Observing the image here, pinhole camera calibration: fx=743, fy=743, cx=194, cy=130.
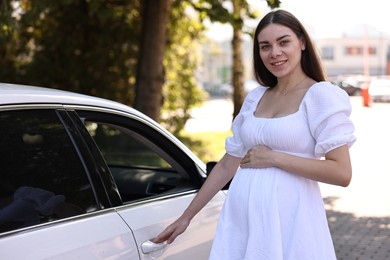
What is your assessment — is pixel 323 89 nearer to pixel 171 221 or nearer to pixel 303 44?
pixel 303 44

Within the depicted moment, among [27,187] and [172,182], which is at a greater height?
[27,187]

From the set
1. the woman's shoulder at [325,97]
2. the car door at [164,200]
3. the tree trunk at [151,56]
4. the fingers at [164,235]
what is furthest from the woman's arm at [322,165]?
the tree trunk at [151,56]

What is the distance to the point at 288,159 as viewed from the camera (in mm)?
2885

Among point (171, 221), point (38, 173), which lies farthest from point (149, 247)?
point (38, 173)

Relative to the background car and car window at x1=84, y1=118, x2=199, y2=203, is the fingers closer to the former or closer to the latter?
car window at x1=84, y1=118, x2=199, y2=203

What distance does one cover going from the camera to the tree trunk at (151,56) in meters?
12.6

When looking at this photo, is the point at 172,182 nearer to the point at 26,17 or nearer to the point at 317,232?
the point at 317,232

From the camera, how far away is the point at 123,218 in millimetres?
3240

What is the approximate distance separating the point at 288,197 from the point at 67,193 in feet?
3.00

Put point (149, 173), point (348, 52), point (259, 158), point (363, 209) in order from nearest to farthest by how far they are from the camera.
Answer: point (259, 158), point (149, 173), point (363, 209), point (348, 52)

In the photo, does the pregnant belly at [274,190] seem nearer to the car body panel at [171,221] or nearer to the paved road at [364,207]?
the car body panel at [171,221]

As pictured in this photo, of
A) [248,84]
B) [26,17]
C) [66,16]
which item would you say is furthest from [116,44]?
[248,84]

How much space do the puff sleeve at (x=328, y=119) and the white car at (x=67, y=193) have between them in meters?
0.91

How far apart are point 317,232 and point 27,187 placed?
3.80 feet
